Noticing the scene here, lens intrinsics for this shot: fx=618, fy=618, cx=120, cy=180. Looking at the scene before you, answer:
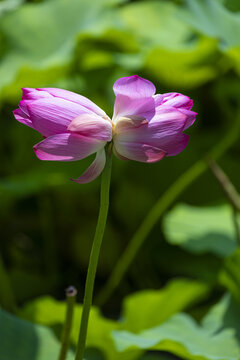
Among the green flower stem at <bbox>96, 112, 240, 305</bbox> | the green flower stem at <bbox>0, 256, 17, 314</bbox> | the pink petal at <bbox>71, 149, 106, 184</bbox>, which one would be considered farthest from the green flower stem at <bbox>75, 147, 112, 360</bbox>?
the green flower stem at <bbox>96, 112, 240, 305</bbox>

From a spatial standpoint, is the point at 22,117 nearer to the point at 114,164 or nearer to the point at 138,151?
the point at 138,151

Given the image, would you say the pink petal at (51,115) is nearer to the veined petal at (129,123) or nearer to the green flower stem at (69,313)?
the veined petal at (129,123)

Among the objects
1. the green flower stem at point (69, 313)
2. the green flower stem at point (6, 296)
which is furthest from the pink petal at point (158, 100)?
the green flower stem at point (6, 296)

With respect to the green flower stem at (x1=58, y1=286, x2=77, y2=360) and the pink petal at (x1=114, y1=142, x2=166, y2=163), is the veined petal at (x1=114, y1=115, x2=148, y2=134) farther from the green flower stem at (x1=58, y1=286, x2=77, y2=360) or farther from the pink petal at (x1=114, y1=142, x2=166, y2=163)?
the green flower stem at (x1=58, y1=286, x2=77, y2=360)

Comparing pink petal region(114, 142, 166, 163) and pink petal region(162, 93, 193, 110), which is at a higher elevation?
pink petal region(162, 93, 193, 110)

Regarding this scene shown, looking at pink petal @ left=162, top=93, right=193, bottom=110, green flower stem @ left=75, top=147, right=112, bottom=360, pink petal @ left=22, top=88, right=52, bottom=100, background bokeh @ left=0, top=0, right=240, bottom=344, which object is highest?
pink petal @ left=22, top=88, right=52, bottom=100
